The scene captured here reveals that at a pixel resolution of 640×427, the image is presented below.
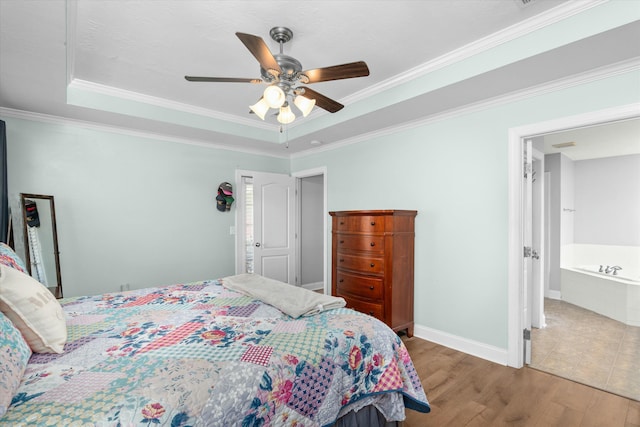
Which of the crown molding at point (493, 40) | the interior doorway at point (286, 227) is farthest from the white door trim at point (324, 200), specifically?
the crown molding at point (493, 40)

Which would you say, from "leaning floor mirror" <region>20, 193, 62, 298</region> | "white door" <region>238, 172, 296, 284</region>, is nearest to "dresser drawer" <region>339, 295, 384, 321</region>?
"white door" <region>238, 172, 296, 284</region>

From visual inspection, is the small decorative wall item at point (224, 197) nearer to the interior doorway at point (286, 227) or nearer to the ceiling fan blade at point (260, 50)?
the interior doorway at point (286, 227)

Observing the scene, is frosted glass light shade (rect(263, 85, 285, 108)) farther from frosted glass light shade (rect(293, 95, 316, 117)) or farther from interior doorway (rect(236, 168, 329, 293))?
interior doorway (rect(236, 168, 329, 293))

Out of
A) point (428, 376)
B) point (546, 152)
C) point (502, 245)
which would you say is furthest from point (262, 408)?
point (546, 152)

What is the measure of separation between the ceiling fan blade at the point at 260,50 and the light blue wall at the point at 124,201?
2.65m

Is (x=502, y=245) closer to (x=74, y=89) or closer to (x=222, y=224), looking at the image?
(x=222, y=224)

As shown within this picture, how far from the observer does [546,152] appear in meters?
4.56

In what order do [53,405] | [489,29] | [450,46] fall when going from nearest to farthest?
[53,405] < [489,29] < [450,46]

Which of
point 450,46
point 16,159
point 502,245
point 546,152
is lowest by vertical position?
point 502,245

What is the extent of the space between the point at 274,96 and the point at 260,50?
0.29 m

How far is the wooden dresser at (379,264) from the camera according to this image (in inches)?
119

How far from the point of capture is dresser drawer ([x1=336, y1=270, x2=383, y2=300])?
309cm

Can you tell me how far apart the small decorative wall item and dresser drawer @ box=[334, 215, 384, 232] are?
Result: 1.61 metres

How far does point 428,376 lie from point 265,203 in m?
3.04
